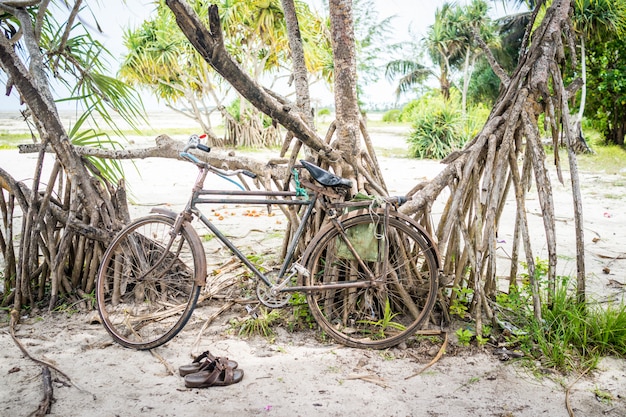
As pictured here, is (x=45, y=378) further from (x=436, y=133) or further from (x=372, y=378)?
(x=436, y=133)

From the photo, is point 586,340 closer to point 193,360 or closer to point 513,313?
point 513,313

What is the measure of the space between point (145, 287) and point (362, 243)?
1.51m

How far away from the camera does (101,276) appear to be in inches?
123

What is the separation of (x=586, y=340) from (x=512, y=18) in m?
22.2

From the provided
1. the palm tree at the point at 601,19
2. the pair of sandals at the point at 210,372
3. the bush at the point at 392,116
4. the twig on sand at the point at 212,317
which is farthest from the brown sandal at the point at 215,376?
the bush at the point at 392,116

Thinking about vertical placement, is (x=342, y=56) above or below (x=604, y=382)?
above

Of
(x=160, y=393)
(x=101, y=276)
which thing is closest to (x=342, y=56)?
(x=101, y=276)

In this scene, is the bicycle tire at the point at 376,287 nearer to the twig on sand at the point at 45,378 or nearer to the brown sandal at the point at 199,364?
the brown sandal at the point at 199,364

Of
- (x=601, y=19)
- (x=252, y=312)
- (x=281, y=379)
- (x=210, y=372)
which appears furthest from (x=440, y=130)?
(x=210, y=372)

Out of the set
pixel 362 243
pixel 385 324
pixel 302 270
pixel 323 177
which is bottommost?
pixel 385 324

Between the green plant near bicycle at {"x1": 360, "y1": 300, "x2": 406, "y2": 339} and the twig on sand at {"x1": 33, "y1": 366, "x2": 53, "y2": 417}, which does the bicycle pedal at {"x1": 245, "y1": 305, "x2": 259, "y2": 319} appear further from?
the twig on sand at {"x1": 33, "y1": 366, "x2": 53, "y2": 417}

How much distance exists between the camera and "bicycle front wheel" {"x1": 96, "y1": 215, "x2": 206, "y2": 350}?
2.89m

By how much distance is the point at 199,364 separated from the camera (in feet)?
8.57

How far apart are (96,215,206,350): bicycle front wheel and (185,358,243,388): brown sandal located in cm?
41
